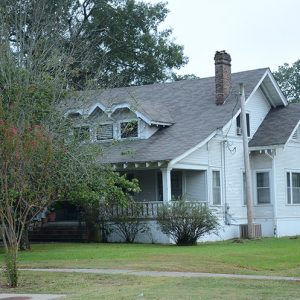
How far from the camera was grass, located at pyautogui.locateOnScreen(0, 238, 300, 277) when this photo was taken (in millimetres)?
17375

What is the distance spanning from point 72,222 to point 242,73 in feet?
37.0

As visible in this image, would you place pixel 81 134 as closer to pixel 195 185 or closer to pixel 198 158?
pixel 198 158

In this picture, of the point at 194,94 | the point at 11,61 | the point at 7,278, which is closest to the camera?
the point at 7,278

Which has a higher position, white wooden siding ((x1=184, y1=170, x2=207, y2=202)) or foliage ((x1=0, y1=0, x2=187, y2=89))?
foliage ((x1=0, y1=0, x2=187, y2=89))

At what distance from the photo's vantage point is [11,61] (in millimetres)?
23453

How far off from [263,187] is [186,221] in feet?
25.2

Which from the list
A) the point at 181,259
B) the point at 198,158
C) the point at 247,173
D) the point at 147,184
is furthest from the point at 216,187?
the point at 181,259

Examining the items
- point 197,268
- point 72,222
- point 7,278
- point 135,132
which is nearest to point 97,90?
point 135,132

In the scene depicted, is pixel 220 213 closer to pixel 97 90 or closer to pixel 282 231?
pixel 282 231

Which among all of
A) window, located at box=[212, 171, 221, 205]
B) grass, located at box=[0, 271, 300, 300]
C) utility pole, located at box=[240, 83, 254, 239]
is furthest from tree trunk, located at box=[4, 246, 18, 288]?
window, located at box=[212, 171, 221, 205]

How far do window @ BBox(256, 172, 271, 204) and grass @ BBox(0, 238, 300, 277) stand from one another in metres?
8.06

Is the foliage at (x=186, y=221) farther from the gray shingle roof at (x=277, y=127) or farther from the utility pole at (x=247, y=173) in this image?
the gray shingle roof at (x=277, y=127)

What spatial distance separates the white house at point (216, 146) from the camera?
2900 cm

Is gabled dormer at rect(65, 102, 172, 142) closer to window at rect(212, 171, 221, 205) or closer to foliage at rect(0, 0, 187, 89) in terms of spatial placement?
window at rect(212, 171, 221, 205)
